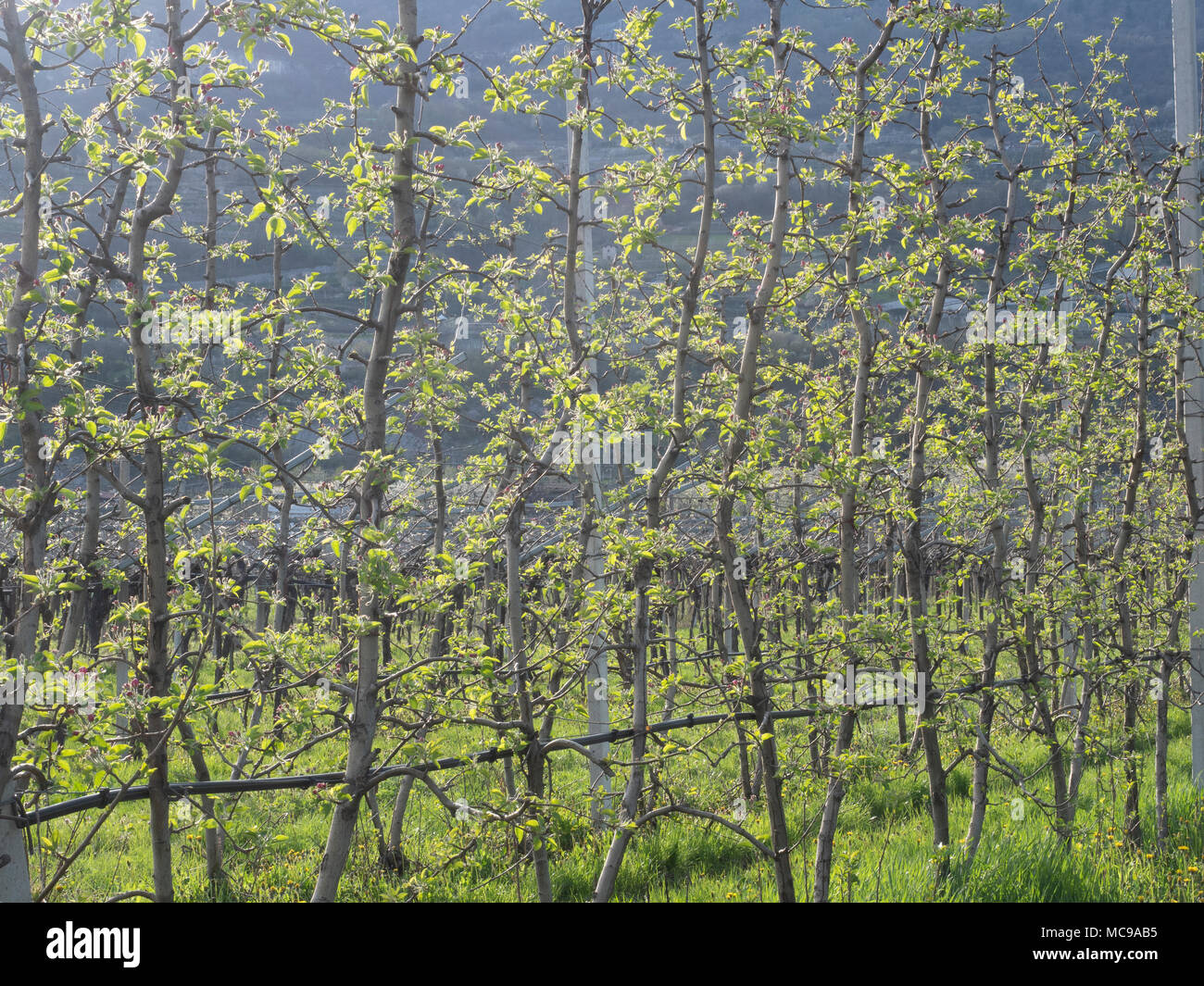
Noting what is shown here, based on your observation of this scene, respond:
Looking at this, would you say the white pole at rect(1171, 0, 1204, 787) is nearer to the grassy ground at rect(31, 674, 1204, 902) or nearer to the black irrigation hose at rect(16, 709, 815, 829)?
the grassy ground at rect(31, 674, 1204, 902)

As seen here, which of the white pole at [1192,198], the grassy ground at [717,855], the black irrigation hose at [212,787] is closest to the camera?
the black irrigation hose at [212,787]

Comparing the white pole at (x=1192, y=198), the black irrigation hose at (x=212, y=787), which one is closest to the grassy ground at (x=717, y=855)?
the black irrigation hose at (x=212, y=787)

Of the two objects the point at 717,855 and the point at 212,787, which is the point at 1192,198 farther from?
the point at 212,787

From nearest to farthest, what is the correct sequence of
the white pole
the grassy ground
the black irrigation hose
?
1. the black irrigation hose
2. the grassy ground
3. the white pole

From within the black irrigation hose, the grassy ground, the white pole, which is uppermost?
the white pole

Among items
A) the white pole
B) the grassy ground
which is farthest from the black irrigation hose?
the white pole

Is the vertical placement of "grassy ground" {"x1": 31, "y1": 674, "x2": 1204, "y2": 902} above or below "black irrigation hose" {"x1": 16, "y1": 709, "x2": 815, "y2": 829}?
below

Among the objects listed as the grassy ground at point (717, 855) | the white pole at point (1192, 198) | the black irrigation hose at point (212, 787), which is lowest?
the grassy ground at point (717, 855)

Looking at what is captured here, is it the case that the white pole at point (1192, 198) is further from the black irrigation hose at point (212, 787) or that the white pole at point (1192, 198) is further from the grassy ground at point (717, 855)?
the black irrigation hose at point (212, 787)

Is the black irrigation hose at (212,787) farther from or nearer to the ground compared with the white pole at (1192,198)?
nearer to the ground

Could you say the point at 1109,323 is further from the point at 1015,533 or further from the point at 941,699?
the point at 941,699

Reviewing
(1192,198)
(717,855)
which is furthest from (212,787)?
(1192,198)
